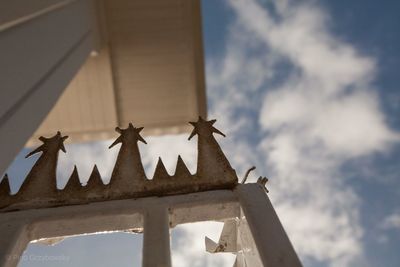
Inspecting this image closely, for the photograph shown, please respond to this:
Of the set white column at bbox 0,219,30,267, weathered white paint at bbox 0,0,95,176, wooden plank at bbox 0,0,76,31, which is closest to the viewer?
white column at bbox 0,219,30,267

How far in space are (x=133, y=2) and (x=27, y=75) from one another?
3.97m

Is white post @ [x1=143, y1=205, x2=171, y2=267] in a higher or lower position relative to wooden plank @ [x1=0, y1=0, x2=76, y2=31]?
lower

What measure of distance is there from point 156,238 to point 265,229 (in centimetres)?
54

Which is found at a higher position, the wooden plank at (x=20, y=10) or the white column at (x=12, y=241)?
the wooden plank at (x=20, y=10)

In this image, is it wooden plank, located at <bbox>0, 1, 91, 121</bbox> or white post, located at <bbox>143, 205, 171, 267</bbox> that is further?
wooden plank, located at <bbox>0, 1, 91, 121</bbox>

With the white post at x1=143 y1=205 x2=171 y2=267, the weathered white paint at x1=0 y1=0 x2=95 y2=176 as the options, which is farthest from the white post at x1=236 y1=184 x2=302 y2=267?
the weathered white paint at x1=0 y1=0 x2=95 y2=176

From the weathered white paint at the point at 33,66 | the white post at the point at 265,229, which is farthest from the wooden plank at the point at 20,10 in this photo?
the white post at the point at 265,229

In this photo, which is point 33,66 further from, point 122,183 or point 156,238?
point 156,238

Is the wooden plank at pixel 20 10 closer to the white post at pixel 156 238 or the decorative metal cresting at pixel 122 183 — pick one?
the decorative metal cresting at pixel 122 183

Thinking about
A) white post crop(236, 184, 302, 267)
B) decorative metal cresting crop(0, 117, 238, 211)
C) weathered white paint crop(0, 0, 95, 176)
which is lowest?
white post crop(236, 184, 302, 267)

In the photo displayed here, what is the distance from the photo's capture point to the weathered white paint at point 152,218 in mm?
2080

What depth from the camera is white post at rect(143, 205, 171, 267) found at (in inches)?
75.9

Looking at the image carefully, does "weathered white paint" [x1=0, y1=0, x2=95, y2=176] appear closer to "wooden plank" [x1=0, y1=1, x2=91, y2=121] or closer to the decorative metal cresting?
"wooden plank" [x1=0, y1=1, x2=91, y2=121]

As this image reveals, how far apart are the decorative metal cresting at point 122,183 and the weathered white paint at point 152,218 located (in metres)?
0.07
